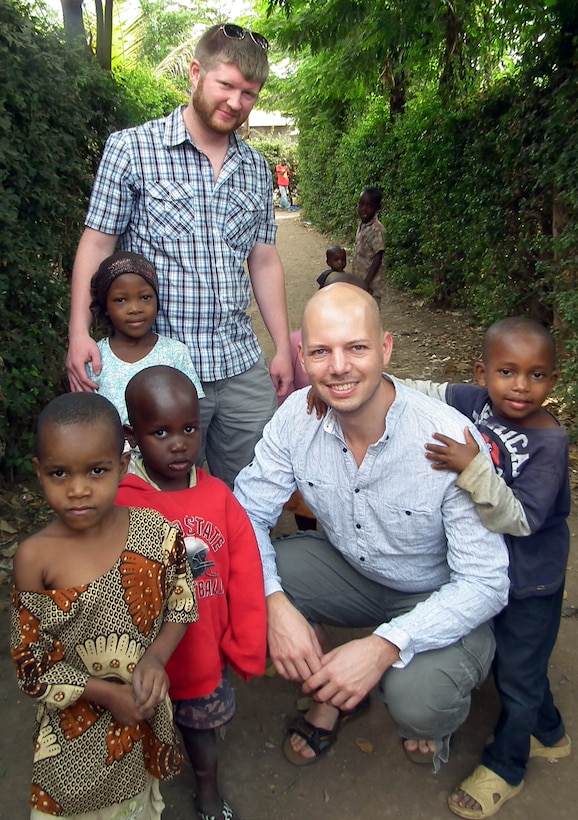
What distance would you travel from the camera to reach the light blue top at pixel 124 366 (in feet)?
8.65

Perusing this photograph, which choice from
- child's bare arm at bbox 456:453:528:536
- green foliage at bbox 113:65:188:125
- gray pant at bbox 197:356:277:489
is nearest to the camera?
child's bare arm at bbox 456:453:528:536

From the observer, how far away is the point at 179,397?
2.24 meters

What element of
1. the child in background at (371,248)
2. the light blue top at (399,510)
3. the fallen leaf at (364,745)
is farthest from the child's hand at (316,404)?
the child in background at (371,248)

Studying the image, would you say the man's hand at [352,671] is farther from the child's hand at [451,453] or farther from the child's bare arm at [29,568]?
the child's bare arm at [29,568]

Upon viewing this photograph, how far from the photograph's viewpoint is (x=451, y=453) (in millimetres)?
2127

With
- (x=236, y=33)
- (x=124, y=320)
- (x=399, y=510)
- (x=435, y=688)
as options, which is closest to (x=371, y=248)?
(x=236, y=33)

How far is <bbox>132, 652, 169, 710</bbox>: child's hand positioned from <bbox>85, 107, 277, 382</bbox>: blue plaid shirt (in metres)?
1.44

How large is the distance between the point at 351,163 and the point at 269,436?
13.4 metres

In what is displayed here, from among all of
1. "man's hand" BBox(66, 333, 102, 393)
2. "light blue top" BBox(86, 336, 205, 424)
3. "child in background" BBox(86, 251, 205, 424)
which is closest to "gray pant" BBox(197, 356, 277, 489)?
"light blue top" BBox(86, 336, 205, 424)

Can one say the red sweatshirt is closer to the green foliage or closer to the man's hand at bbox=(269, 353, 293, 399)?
the man's hand at bbox=(269, 353, 293, 399)

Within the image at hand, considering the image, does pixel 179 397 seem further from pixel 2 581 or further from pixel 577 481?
pixel 577 481

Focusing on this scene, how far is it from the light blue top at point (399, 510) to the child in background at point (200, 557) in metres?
0.23

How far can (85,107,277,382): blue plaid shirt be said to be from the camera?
2.80m

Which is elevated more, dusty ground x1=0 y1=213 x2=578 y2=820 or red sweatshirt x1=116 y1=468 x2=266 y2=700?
red sweatshirt x1=116 y1=468 x2=266 y2=700
